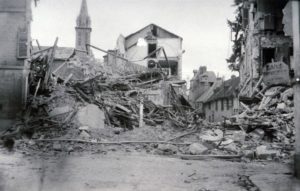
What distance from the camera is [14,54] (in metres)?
16.4

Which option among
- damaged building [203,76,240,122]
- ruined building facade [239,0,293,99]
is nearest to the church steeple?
damaged building [203,76,240,122]

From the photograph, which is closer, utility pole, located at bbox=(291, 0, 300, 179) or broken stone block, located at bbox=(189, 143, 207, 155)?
utility pole, located at bbox=(291, 0, 300, 179)

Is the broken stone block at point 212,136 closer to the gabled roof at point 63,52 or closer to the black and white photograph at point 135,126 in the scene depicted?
the black and white photograph at point 135,126

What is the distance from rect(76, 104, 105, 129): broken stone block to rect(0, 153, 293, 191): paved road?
4118 mm

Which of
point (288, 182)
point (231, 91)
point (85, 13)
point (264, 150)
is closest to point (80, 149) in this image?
point (264, 150)

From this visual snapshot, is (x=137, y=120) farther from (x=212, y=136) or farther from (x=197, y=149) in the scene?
(x=197, y=149)

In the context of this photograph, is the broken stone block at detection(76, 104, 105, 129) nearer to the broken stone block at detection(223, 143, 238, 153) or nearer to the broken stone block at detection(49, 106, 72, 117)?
the broken stone block at detection(49, 106, 72, 117)

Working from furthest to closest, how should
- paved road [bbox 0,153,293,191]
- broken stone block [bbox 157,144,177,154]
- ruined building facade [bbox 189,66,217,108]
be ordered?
ruined building facade [bbox 189,66,217,108]
broken stone block [bbox 157,144,177,154]
paved road [bbox 0,153,293,191]

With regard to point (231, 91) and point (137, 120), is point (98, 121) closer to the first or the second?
point (137, 120)

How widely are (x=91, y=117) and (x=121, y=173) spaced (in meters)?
8.38

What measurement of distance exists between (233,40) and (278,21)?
966 cm

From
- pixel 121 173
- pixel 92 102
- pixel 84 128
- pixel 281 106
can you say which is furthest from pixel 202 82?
pixel 121 173

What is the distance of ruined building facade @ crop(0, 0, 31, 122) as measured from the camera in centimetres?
1597

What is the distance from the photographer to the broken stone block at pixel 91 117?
55.7 feet
